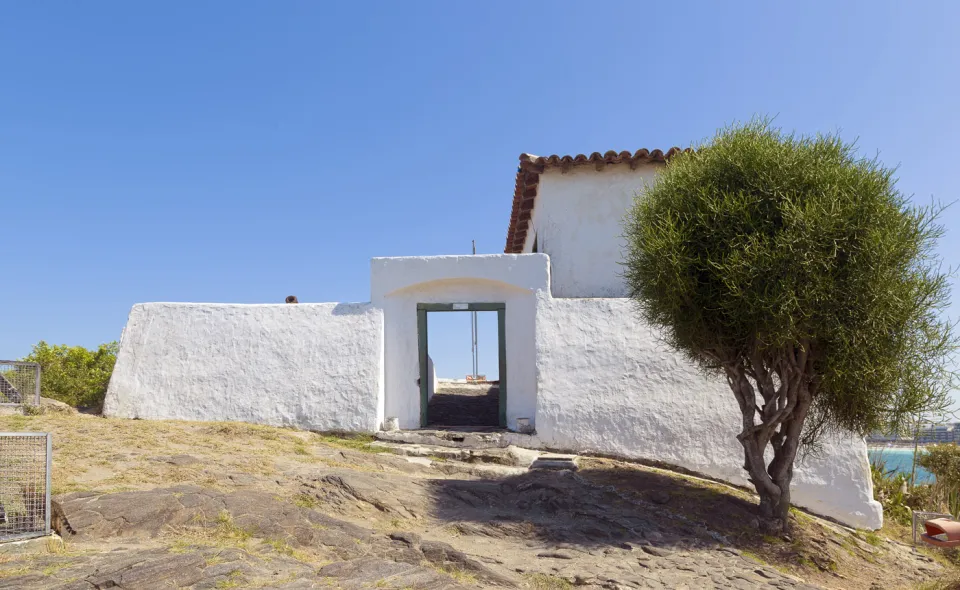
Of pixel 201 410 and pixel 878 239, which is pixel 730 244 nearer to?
pixel 878 239

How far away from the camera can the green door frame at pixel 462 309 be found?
1341 cm

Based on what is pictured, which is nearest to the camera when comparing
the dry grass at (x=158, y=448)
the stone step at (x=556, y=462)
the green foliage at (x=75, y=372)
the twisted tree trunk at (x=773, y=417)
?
the dry grass at (x=158, y=448)

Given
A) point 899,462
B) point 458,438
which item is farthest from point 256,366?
point 899,462

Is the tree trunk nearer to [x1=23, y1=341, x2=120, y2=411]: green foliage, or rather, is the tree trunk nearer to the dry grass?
the dry grass

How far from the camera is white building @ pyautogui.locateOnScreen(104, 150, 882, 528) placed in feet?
40.0

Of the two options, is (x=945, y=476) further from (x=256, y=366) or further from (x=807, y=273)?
(x=256, y=366)

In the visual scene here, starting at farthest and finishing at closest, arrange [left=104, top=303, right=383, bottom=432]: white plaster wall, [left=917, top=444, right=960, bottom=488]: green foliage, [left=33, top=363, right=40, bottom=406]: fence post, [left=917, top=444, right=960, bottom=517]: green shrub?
[left=917, top=444, right=960, bottom=488]: green foliage → [left=917, top=444, right=960, bottom=517]: green shrub → [left=104, top=303, right=383, bottom=432]: white plaster wall → [left=33, top=363, right=40, bottom=406]: fence post

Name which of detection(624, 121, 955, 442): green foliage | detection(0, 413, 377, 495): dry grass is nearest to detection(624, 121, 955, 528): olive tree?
detection(624, 121, 955, 442): green foliage

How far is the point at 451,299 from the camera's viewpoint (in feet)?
45.2

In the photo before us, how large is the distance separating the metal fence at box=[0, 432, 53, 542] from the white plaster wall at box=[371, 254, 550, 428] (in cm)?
722

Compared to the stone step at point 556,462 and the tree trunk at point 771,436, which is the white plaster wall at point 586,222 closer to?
the stone step at point 556,462

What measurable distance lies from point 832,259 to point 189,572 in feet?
27.7

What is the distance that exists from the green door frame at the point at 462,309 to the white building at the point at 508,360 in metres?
0.03

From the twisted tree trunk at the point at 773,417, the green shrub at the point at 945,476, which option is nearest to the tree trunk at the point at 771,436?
the twisted tree trunk at the point at 773,417
